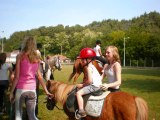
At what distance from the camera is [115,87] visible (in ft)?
23.1

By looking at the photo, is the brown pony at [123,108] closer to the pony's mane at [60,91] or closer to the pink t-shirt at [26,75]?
the pony's mane at [60,91]

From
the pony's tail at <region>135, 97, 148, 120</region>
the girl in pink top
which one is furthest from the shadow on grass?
the girl in pink top

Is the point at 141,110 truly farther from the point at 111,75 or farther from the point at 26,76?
the point at 26,76

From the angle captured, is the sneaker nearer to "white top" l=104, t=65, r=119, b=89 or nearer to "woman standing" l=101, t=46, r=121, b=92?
"woman standing" l=101, t=46, r=121, b=92

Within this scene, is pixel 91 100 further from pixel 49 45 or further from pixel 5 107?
pixel 49 45

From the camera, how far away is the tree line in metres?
74.1

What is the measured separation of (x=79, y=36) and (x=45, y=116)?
117 metres

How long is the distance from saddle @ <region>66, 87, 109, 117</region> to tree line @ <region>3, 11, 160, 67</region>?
1576 inches

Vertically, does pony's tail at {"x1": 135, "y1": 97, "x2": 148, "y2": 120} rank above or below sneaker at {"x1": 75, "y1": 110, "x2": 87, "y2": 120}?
above

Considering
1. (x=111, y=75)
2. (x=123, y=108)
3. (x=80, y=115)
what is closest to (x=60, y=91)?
(x=80, y=115)

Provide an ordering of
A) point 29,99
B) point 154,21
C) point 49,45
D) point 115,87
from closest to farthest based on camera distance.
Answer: point 29,99
point 115,87
point 154,21
point 49,45

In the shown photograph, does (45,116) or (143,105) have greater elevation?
(143,105)

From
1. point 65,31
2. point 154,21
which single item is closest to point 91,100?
point 154,21

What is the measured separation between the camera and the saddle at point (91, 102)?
6258 mm
